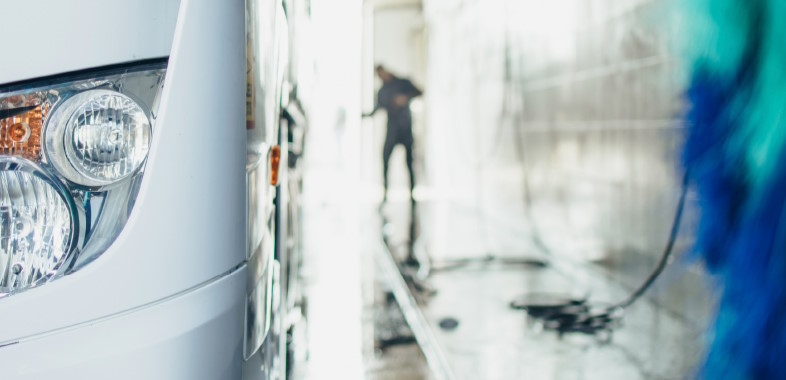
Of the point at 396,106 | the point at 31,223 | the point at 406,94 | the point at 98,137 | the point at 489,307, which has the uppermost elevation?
the point at 406,94

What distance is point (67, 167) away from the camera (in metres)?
0.84

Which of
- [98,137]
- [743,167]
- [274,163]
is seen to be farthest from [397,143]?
[98,137]

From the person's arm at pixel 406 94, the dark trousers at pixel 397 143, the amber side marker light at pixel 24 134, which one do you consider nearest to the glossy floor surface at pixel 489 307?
the dark trousers at pixel 397 143

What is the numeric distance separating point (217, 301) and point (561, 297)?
11.1ft

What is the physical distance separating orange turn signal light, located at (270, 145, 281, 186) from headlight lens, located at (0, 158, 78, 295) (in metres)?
0.40

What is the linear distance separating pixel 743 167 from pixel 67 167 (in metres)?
0.95

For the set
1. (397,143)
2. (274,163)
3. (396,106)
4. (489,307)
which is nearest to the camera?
(274,163)

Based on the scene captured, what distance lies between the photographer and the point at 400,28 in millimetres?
11023

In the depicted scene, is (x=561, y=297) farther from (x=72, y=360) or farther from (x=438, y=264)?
(x=72, y=360)

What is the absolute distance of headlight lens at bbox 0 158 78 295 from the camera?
0.82 m

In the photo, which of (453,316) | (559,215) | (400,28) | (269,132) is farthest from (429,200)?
(269,132)

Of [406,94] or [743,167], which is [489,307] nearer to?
[743,167]

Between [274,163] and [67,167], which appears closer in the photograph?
[67,167]

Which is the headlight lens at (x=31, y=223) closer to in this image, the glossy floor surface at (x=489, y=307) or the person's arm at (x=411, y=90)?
the glossy floor surface at (x=489, y=307)
